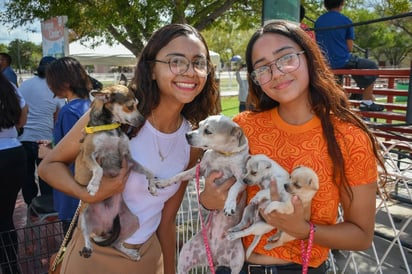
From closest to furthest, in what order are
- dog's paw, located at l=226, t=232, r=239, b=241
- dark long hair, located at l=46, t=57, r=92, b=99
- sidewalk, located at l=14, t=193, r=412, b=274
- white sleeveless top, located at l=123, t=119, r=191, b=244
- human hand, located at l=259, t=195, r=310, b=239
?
1. human hand, located at l=259, t=195, r=310, b=239
2. dog's paw, located at l=226, t=232, r=239, b=241
3. white sleeveless top, located at l=123, t=119, r=191, b=244
4. dark long hair, located at l=46, t=57, r=92, b=99
5. sidewalk, located at l=14, t=193, r=412, b=274

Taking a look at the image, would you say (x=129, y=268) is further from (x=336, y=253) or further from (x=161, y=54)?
(x=336, y=253)

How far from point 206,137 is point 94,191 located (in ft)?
2.64

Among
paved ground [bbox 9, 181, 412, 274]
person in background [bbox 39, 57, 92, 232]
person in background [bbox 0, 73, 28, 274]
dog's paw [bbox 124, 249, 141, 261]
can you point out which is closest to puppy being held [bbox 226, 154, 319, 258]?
dog's paw [bbox 124, 249, 141, 261]

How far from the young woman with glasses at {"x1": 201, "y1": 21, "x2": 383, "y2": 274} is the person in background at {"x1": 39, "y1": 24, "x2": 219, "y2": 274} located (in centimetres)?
44

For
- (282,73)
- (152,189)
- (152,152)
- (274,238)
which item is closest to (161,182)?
(152,189)

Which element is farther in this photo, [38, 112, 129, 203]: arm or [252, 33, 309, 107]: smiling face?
[38, 112, 129, 203]: arm

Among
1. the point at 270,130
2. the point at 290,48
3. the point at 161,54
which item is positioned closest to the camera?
the point at 290,48

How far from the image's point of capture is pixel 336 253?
5.02 meters

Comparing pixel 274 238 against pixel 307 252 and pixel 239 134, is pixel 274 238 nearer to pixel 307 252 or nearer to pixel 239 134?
pixel 307 252

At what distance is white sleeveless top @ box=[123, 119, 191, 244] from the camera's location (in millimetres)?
2443

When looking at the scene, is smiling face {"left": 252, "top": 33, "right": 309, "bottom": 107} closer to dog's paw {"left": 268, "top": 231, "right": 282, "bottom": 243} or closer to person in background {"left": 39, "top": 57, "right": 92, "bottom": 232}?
dog's paw {"left": 268, "top": 231, "right": 282, "bottom": 243}

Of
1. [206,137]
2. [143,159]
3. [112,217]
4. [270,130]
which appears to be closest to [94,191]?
[112,217]

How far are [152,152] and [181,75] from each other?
56 cm

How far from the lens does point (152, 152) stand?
2477 millimetres
